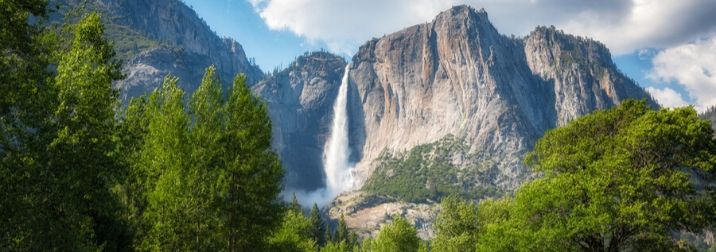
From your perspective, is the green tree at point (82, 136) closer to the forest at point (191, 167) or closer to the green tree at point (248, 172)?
the forest at point (191, 167)

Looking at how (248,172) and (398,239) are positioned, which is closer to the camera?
(248,172)

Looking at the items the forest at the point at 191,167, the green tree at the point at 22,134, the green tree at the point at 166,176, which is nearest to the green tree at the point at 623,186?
the forest at the point at 191,167

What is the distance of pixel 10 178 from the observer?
1384cm

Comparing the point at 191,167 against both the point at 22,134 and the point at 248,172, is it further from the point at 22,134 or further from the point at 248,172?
the point at 22,134

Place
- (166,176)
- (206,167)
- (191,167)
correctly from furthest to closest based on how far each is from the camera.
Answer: (206,167), (191,167), (166,176)

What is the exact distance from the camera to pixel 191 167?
69.5 feet

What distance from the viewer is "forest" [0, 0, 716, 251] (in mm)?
14672

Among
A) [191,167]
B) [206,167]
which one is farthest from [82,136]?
[206,167]

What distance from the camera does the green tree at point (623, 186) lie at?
25562 millimetres

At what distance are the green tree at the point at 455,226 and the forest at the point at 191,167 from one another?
1856 centimetres

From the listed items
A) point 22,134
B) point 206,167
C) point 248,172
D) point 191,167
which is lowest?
point 22,134

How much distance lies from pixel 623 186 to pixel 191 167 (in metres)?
21.3

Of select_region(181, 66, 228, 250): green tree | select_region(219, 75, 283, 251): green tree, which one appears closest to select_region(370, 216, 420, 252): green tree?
select_region(219, 75, 283, 251): green tree

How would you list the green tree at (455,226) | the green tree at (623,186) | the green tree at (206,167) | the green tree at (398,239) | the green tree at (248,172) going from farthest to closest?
1. the green tree at (398,239)
2. the green tree at (455,226)
3. the green tree at (623,186)
4. the green tree at (248,172)
5. the green tree at (206,167)
